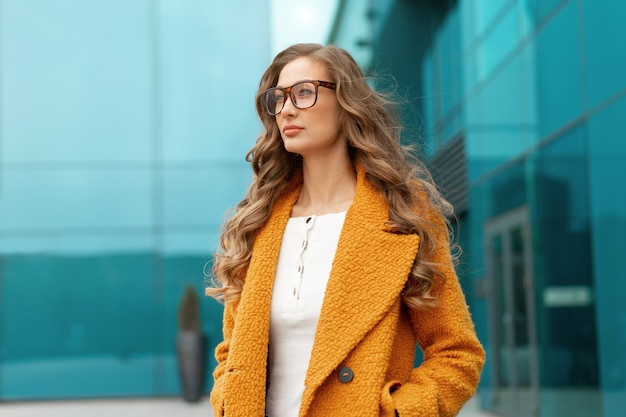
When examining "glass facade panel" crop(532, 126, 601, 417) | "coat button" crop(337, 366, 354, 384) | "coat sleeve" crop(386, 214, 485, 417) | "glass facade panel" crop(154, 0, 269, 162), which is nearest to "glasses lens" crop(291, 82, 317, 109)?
"coat sleeve" crop(386, 214, 485, 417)

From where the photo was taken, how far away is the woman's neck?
2.32 m

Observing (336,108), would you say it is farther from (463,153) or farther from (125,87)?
(125,87)

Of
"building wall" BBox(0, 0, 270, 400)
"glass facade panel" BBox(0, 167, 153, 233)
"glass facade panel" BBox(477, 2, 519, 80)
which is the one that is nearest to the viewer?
"glass facade panel" BBox(477, 2, 519, 80)

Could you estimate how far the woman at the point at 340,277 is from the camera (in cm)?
202

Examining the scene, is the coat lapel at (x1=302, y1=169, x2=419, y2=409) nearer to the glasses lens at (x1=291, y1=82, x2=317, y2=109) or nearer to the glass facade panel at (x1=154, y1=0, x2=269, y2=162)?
the glasses lens at (x1=291, y1=82, x2=317, y2=109)

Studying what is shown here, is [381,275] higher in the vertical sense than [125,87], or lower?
lower

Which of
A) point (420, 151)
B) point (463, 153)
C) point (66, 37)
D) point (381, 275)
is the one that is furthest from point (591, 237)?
point (66, 37)

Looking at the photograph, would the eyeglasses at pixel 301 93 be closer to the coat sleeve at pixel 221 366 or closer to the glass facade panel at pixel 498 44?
the coat sleeve at pixel 221 366

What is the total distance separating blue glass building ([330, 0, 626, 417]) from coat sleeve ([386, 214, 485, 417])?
2.68 meters

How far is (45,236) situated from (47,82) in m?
2.28

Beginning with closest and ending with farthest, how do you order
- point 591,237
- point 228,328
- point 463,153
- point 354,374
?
1. point 354,374
2. point 228,328
3. point 591,237
4. point 463,153

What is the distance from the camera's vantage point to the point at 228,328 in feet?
7.77

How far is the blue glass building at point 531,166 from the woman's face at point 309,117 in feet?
8.42

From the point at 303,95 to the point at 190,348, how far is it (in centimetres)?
904
